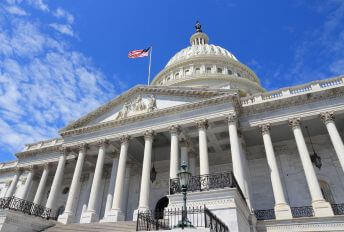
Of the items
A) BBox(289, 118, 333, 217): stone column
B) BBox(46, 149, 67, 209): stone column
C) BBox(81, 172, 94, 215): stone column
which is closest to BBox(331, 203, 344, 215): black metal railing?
BBox(289, 118, 333, 217): stone column

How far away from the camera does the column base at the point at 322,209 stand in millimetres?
18316

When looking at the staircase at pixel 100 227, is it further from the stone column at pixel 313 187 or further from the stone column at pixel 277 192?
the stone column at pixel 313 187

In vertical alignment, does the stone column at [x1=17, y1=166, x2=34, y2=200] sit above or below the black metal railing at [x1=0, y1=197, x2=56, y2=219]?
above

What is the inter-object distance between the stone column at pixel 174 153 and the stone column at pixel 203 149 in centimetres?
200

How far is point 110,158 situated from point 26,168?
1097 cm

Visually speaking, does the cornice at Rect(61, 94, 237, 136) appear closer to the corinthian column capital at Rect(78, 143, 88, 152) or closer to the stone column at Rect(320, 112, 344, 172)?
the corinthian column capital at Rect(78, 143, 88, 152)

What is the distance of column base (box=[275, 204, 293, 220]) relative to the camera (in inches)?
751

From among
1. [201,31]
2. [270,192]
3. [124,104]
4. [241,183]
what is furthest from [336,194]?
[201,31]

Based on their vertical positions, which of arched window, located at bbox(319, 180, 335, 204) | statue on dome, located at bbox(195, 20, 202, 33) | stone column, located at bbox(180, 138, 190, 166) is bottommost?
arched window, located at bbox(319, 180, 335, 204)

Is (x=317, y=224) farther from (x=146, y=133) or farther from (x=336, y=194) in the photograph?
(x=146, y=133)

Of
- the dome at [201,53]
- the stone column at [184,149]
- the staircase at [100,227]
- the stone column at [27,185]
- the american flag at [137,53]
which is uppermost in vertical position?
the dome at [201,53]

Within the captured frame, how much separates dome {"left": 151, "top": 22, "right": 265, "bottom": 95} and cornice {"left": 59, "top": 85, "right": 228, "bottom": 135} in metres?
17.9

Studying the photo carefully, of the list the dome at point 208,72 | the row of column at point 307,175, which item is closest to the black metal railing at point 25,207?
the row of column at point 307,175

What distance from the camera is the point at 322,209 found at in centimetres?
1856
